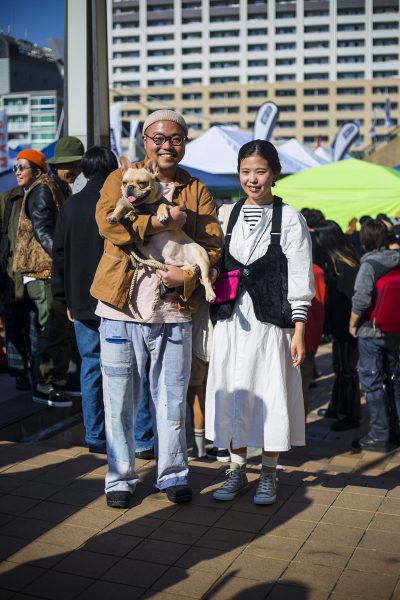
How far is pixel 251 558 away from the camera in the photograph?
3254 millimetres

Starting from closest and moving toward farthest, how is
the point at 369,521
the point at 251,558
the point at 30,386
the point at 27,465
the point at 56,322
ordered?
the point at 251,558 → the point at 369,521 → the point at 27,465 → the point at 56,322 → the point at 30,386

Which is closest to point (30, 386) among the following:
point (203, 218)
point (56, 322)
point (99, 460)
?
point (56, 322)

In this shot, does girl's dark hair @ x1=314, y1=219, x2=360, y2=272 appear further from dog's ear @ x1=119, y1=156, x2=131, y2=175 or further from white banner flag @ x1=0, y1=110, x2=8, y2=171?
white banner flag @ x1=0, y1=110, x2=8, y2=171

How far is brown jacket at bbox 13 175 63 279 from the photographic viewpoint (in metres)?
5.81

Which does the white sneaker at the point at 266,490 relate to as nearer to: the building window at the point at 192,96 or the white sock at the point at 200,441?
the white sock at the point at 200,441

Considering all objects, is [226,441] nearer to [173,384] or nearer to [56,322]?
[173,384]

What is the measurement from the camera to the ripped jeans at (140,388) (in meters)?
3.79

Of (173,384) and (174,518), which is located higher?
(173,384)

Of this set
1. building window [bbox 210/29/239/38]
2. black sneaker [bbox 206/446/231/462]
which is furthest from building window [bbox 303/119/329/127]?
black sneaker [bbox 206/446/231/462]

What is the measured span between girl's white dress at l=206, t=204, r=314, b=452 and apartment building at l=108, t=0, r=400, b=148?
120551 millimetres

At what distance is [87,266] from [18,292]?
1.59 metres

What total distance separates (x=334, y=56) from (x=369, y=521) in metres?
130

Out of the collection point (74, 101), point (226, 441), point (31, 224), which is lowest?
point (226, 441)

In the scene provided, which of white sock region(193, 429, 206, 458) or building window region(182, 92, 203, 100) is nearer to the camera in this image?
white sock region(193, 429, 206, 458)
